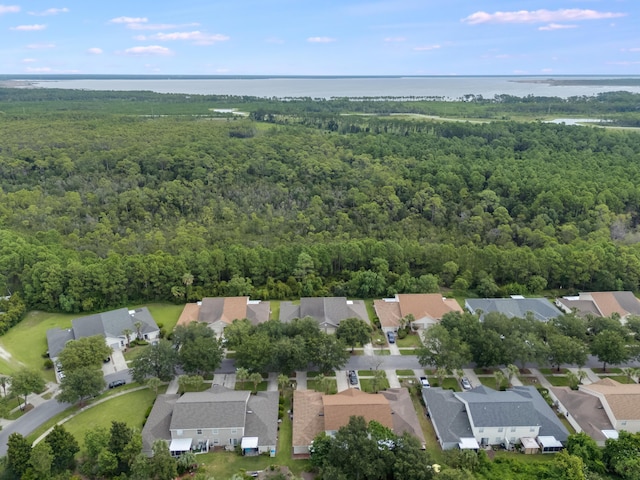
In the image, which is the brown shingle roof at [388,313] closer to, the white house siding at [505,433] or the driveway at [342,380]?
the driveway at [342,380]

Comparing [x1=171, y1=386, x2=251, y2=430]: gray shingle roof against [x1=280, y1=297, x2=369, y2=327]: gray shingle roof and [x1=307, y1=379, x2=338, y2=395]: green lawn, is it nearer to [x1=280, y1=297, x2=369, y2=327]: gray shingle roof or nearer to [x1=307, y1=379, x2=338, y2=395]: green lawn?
[x1=307, y1=379, x2=338, y2=395]: green lawn

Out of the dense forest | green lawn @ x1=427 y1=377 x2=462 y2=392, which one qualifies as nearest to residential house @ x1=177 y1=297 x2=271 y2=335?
the dense forest

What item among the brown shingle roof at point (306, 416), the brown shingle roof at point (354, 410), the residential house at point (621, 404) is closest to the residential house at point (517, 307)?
the residential house at point (621, 404)

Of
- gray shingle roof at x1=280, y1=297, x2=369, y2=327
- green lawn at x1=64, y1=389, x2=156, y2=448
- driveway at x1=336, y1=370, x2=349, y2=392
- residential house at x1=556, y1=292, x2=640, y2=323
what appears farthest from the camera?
residential house at x1=556, y1=292, x2=640, y2=323

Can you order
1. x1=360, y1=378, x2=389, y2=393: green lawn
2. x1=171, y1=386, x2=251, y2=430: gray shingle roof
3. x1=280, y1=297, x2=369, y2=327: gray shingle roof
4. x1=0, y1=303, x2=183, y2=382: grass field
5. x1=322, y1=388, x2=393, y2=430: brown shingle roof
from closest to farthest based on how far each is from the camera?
x1=322, y1=388, x2=393, y2=430: brown shingle roof < x1=171, y1=386, x2=251, y2=430: gray shingle roof < x1=360, y1=378, x2=389, y2=393: green lawn < x1=0, y1=303, x2=183, y2=382: grass field < x1=280, y1=297, x2=369, y2=327: gray shingle roof

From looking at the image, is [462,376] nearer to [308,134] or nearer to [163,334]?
[163,334]

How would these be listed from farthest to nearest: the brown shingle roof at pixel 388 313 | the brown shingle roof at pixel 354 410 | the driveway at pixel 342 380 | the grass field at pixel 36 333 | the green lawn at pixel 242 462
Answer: the brown shingle roof at pixel 388 313 → the grass field at pixel 36 333 → the driveway at pixel 342 380 → the brown shingle roof at pixel 354 410 → the green lawn at pixel 242 462

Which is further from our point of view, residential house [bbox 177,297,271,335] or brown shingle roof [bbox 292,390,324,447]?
residential house [bbox 177,297,271,335]
